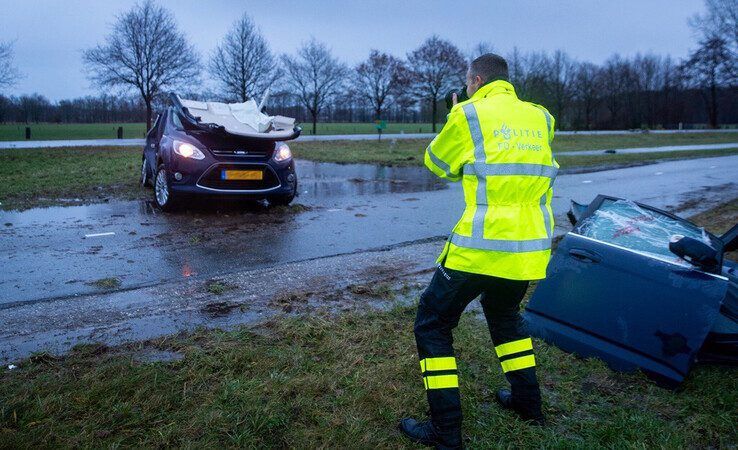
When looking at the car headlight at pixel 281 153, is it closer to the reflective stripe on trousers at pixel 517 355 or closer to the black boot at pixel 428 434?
the reflective stripe on trousers at pixel 517 355

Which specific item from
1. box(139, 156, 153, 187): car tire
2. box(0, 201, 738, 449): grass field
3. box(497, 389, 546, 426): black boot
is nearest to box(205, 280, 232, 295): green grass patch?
box(0, 201, 738, 449): grass field

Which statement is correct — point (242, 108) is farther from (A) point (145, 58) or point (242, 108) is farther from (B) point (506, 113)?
(A) point (145, 58)

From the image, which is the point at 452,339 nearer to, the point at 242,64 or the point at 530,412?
the point at 530,412

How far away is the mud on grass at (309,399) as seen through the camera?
2.70 metres

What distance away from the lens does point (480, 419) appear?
2.95 metres

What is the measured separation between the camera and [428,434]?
2.70 metres

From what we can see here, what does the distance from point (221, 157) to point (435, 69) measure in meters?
44.8

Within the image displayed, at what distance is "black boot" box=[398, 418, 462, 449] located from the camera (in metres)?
2.62

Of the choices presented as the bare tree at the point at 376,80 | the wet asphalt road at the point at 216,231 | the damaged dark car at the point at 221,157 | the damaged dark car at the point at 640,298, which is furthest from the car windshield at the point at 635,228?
the bare tree at the point at 376,80

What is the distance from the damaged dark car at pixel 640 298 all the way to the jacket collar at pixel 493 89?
1.37 meters

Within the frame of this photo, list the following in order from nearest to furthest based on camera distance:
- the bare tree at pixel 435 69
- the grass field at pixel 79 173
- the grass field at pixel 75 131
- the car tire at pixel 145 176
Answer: the grass field at pixel 79 173, the car tire at pixel 145 176, the grass field at pixel 75 131, the bare tree at pixel 435 69

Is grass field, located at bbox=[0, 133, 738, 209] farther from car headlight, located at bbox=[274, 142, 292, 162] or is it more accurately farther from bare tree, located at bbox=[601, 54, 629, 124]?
bare tree, located at bbox=[601, 54, 629, 124]

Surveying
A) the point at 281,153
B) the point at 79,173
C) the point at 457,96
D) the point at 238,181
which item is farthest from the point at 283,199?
the point at 79,173

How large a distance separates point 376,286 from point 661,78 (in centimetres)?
8712
